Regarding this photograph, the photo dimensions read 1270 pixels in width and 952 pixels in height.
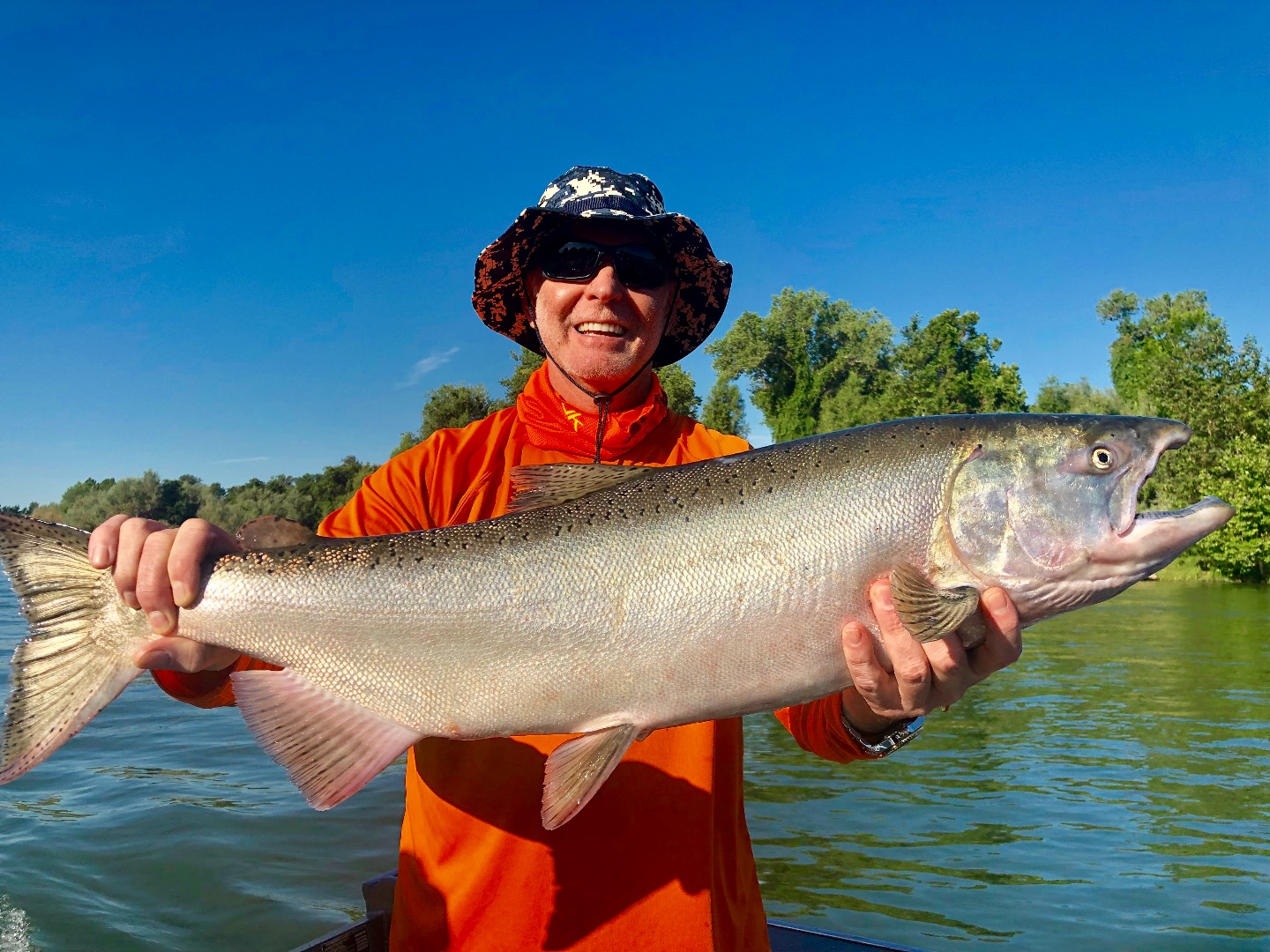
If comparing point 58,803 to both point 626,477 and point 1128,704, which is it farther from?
point 1128,704

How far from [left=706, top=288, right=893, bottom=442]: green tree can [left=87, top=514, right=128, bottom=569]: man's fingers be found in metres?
65.8

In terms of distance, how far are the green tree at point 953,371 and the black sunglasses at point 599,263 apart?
61906mm

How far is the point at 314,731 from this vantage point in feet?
9.36

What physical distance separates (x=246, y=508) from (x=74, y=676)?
47.2 metres

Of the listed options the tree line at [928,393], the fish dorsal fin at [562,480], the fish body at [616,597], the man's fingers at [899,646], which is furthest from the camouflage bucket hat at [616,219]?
the tree line at [928,393]

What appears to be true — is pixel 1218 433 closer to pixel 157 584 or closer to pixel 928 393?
pixel 928 393

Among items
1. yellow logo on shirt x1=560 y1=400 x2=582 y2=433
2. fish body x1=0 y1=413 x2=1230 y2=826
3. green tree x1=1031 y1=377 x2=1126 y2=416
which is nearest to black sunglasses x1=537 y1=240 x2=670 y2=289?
yellow logo on shirt x1=560 y1=400 x2=582 y2=433

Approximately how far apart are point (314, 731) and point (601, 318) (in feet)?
6.07

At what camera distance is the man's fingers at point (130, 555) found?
2703 mm

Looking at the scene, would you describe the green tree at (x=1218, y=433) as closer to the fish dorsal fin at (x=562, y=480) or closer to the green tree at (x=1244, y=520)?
the green tree at (x=1244, y=520)

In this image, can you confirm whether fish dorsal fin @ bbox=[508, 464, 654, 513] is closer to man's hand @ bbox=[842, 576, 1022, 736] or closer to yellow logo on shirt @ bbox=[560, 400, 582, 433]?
yellow logo on shirt @ bbox=[560, 400, 582, 433]

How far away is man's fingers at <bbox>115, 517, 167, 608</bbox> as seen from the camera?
8.87 ft

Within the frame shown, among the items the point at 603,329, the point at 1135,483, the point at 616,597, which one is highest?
the point at 603,329

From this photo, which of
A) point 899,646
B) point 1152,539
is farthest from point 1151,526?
point 899,646
